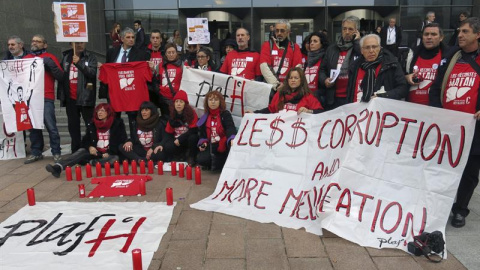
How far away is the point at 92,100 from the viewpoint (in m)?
6.88

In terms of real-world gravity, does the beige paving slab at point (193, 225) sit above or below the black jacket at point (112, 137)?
below

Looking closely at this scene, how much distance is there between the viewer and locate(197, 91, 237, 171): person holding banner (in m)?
6.06

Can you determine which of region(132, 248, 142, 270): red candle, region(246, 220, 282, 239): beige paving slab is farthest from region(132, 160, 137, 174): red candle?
region(132, 248, 142, 270): red candle

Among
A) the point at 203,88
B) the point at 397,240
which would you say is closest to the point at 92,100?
the point at 203,88

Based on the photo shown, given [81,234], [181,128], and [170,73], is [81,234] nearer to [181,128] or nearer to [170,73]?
[181,128]

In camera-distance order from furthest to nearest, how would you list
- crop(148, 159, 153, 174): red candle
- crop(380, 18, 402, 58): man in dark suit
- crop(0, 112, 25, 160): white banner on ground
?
crop(380, 18, 402, 58): man in dark suit, crop(0, 112, 25, 160): white banner on ground, crop(148, 159, 153, 174): red candle

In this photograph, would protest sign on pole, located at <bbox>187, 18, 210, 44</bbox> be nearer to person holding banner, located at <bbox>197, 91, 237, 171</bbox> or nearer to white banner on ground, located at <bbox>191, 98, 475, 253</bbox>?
person holding banner, located at <bbox>197, 91, 237, 171</bbox>

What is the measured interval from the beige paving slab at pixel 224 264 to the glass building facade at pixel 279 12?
12.5 m

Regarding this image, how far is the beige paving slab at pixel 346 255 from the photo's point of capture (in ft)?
10.6

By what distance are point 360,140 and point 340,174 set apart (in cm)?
41

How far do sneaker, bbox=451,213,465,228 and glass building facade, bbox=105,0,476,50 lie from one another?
12.0 meters

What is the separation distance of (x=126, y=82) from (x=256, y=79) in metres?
2.23

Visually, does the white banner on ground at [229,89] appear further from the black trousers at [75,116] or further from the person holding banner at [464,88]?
the person holding banner at [464,88]

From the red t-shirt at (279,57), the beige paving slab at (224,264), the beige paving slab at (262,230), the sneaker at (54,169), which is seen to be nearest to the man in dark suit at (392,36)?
the red t-shirt at (279,57)
